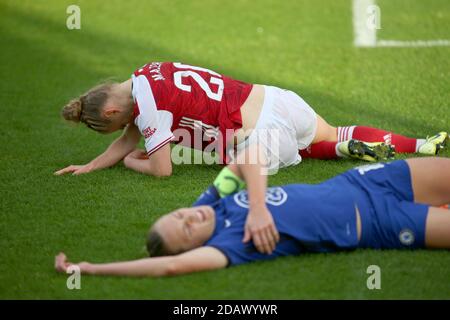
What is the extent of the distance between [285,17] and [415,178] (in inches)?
205

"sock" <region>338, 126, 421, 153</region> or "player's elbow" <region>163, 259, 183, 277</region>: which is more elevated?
"sock" <region>338, 126, 421, 153</region>

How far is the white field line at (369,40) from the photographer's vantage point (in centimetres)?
769

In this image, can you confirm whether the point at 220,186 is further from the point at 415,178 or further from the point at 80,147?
the point at 80,147

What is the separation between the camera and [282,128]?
501 centimetres

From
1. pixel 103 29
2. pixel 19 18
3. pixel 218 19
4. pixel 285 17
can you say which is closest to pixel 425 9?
pixel 285 17

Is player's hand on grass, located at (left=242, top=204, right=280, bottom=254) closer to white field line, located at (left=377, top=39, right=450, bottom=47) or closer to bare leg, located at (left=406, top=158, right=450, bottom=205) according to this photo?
bare leg, located at (left=406, top=158, right=450, bottom=205)

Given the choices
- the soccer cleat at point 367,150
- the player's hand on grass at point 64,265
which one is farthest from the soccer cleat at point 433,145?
the player's hand on grass at point 64,265

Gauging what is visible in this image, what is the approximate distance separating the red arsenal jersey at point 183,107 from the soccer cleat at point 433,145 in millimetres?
1175

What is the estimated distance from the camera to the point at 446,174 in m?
3.90

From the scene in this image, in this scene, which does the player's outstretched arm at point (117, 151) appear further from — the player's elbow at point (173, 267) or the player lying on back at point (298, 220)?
the player's elbow at point (173, 267)

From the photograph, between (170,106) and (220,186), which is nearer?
(220,186)

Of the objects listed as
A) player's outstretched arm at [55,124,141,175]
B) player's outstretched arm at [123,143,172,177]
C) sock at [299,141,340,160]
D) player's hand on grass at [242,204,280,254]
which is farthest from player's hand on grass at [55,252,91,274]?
sock at [299,141,340,160]

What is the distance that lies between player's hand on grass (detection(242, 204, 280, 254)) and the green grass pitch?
5.8 inches

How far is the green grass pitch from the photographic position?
365cm
